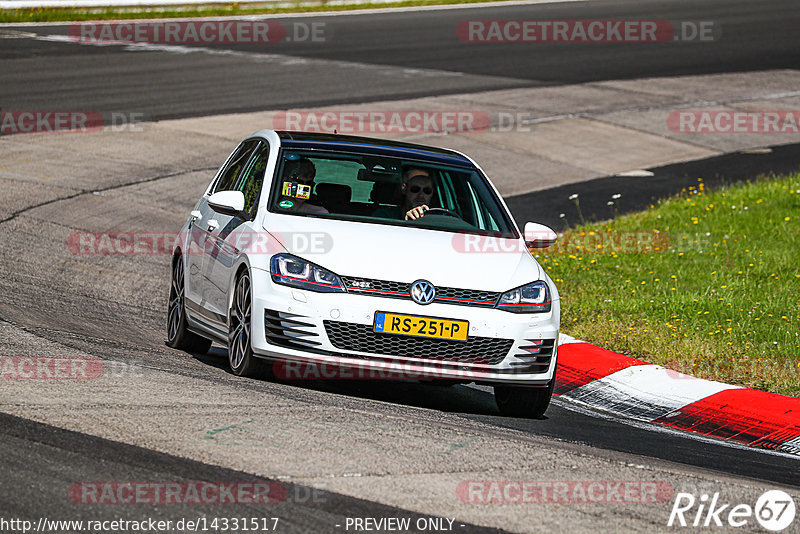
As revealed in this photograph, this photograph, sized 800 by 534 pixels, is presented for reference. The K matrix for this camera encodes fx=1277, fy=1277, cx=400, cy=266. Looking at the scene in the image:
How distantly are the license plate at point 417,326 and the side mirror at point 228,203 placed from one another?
145 cm

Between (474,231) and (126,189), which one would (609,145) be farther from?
(474,231)

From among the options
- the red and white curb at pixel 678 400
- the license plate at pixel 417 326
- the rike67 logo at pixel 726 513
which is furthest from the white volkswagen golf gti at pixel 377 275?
the rike67 logo at pixel 726 513

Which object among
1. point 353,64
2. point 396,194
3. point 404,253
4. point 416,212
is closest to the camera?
point 404,253

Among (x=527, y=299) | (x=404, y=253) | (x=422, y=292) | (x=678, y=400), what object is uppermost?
(x=404, y=253)

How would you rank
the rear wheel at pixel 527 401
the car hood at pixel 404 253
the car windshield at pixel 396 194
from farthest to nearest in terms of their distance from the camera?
the car windshield at pixel 396 194 → the rear wheel at pixel 527 401 → the car hood at pixel 404 253

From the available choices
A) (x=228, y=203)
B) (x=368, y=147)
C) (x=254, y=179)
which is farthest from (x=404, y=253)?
(x=254, y=179)

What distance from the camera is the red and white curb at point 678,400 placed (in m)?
8.07

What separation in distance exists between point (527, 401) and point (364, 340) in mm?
1239

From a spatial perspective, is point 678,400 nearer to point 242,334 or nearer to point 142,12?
point 242,334

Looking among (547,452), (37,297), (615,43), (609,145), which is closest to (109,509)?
(547,452)

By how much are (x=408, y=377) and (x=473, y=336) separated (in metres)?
0.45

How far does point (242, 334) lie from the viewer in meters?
7.74

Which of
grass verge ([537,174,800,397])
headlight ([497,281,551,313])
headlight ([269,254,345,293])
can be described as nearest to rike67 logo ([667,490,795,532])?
headlight ([497,281,551,313])

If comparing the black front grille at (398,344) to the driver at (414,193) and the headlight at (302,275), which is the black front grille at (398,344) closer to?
the headlight at (302,275)
